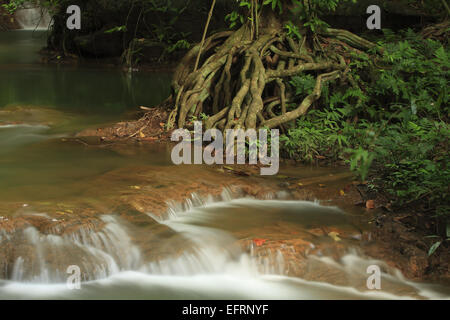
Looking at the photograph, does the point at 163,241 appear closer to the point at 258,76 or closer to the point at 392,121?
the point at 258,76

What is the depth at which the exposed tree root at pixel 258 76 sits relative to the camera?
297 inches

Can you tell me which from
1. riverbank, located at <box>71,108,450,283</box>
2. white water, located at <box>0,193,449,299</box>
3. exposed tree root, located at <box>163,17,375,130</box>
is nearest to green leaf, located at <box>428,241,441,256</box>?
riverbank, located at <box>71,108,450,283</box>

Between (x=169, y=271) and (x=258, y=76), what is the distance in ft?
12.0

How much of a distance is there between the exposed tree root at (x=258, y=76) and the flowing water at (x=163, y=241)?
1.21 meters


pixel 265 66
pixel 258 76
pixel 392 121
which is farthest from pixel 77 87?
pixel 392 121

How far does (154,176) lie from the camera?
20.3 feet

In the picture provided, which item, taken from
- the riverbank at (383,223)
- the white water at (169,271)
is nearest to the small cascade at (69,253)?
the white water at (169,271)

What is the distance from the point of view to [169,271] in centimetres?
463

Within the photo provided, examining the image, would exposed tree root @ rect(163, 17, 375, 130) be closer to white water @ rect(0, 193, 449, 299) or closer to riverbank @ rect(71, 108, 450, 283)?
riverbank @ rect(71, 108, 450, 283)

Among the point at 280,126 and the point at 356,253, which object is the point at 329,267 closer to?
the point at 356,253

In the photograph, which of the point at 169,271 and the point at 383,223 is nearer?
the point at 169,271

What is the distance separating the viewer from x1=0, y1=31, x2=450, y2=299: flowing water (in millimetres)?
4422

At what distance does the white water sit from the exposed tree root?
280 centimetres

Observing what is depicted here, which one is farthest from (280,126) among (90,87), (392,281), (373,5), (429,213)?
(90,87)
